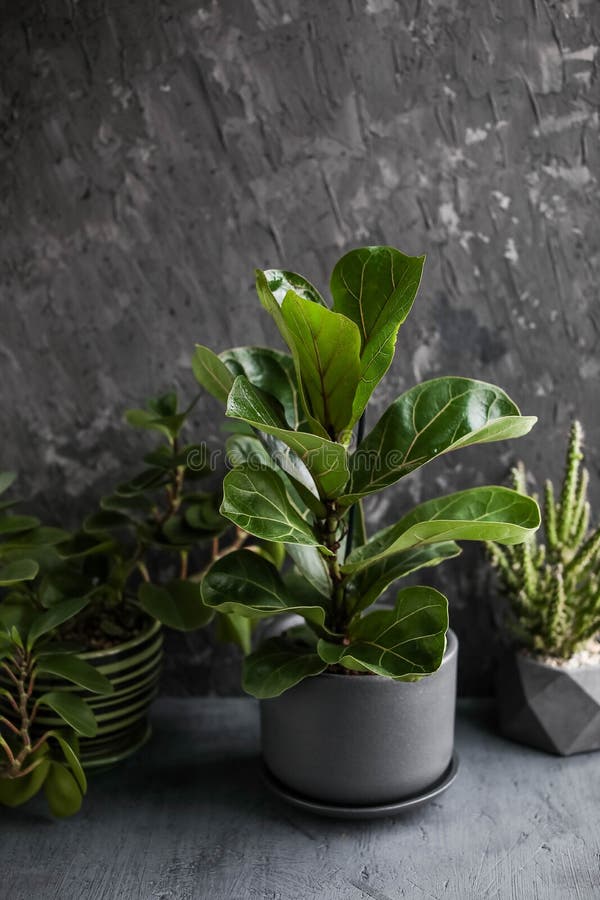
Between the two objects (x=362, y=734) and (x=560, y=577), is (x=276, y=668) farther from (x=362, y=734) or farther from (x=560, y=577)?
(x=560, y=577)

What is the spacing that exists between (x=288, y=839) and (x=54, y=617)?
1.40ft

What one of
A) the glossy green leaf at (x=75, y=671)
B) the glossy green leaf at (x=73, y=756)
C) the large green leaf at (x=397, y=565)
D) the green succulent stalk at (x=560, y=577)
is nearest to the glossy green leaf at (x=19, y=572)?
the glossy green leaf at (x=75, y=671)

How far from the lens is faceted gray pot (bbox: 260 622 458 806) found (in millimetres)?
1115

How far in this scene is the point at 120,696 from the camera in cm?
126

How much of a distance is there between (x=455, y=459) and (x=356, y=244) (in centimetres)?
39

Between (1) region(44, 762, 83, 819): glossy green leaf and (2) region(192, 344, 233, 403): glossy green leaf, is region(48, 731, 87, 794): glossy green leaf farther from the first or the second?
(2) region(192, 344, 233, 403): glossy green leaf

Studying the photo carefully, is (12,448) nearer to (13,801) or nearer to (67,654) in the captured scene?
(67,654)

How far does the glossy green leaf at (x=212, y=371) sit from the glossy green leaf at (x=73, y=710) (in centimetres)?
45

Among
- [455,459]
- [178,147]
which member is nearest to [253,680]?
[455,459]

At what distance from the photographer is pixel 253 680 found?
110cm

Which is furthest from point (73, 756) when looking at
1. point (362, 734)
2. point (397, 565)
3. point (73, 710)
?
point (397, 565)

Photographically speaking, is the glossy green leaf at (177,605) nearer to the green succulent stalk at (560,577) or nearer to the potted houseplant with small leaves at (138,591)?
the potted houseplant with small leaves at (138,591)

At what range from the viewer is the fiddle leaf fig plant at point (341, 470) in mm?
1007

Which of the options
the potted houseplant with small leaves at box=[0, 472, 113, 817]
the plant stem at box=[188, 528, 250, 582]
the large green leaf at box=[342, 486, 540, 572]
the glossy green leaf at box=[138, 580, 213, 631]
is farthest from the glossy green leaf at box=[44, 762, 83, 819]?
the large green leaf at box=[342, 486, 540, 572]
